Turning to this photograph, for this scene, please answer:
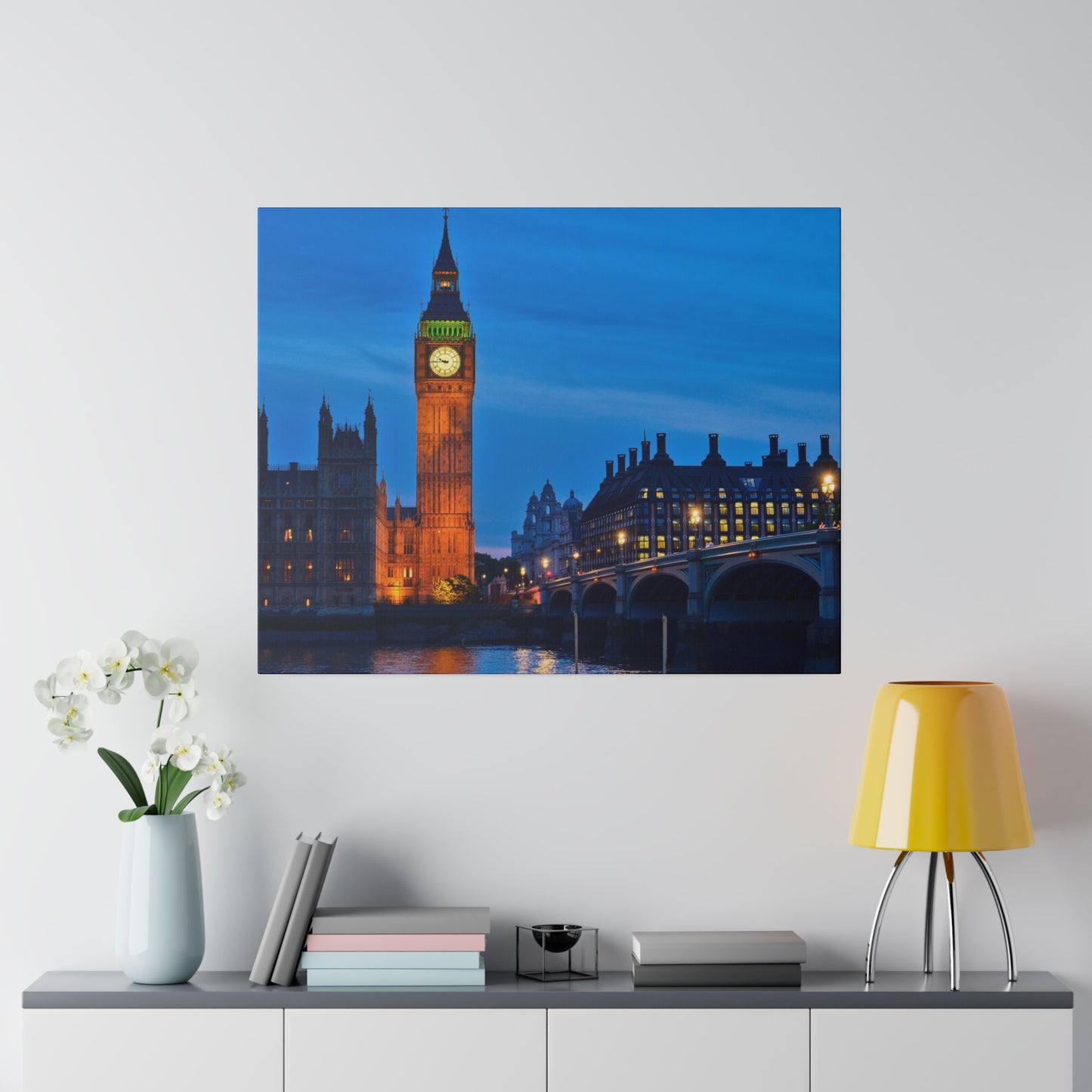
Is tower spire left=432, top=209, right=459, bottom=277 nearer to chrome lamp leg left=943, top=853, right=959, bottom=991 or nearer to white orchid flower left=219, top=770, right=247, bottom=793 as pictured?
white orchid flower left=219, top=770, right=247, bottom=793

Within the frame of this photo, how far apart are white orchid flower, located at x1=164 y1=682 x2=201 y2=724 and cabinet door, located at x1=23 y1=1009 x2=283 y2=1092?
0.50 m

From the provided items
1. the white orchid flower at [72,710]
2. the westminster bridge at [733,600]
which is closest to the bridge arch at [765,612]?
the westminster bridge at [733,600]

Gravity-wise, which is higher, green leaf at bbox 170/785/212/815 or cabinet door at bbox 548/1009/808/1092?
green leaf at bbox 170/785/212/815

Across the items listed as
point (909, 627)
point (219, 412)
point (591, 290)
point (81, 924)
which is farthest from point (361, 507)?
point (909, 627)

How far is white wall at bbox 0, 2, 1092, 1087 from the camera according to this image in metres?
2.14

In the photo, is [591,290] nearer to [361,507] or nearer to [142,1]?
[361,507]

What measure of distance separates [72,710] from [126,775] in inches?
6.0

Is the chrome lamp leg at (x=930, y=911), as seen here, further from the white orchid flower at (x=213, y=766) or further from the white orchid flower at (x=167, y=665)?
the white orchid flower at (x=167, y=665)

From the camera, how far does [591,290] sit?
86.0 inches

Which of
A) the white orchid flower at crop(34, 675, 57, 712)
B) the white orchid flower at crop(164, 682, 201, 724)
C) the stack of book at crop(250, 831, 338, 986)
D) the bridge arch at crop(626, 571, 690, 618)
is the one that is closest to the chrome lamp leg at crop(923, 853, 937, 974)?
the bridge arch at crop(626, 571, 690, 618)

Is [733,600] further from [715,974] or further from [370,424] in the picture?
[370,424]

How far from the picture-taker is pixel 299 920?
1.98m

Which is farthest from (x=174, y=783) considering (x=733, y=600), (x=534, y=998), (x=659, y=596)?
(x=733, y=600)

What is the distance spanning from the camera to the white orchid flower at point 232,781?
2.02 m
